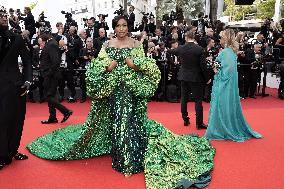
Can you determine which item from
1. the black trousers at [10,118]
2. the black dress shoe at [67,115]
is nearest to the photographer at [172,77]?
the black dress shoe at [67,115]

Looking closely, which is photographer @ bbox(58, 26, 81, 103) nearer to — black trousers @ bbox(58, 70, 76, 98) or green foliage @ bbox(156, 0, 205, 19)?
black trousers @ bbox(58, 70, 76, 98)

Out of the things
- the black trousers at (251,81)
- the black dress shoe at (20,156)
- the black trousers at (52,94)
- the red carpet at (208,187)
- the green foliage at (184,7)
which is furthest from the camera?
the green foliage at (184,7)

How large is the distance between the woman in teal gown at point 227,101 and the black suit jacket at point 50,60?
2935 mm

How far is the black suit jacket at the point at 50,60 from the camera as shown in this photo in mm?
6535

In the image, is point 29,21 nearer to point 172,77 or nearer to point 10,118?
point 172,77

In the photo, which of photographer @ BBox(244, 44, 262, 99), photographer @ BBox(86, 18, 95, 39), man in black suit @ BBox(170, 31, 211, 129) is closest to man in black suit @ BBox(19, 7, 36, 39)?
photographer @ BBox(86, 18, 95, 39)

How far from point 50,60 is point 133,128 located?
3.07m

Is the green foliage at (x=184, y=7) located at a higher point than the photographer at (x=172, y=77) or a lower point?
higher

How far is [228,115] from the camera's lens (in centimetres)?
541

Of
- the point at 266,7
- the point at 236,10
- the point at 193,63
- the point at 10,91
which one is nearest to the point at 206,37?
the point at 193,63

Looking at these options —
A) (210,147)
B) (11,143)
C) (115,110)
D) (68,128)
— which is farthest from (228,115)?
(11,143)

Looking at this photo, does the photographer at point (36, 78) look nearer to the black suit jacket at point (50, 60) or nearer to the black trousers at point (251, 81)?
the black suit jacket at point (50, 60)

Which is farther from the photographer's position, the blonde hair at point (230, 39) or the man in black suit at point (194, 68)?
the man in black suit at point (194, 68)

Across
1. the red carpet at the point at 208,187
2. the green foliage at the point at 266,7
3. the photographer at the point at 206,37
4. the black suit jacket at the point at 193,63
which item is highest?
the green foliage at the point at 266,7
